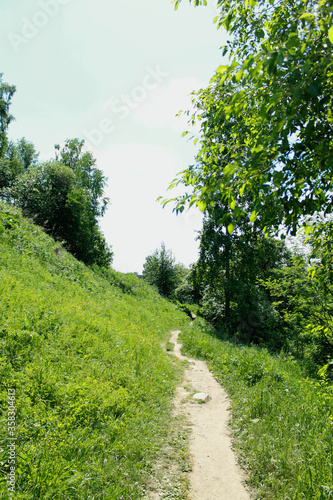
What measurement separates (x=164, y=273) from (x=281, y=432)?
32052mm

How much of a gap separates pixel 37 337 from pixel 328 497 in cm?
563

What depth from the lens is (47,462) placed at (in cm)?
351

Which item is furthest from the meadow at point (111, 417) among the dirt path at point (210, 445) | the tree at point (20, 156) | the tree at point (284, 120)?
the tree at point (20, 156)

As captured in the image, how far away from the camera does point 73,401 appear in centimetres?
492

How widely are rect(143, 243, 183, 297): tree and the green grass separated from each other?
28.1 metres

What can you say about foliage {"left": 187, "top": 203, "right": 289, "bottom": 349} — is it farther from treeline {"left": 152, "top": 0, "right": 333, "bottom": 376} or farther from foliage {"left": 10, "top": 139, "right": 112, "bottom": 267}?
foliage {"left": 10, "top": 139, "right": 112, "bottom": 267}

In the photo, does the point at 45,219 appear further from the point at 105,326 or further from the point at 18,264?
the point at 105,326

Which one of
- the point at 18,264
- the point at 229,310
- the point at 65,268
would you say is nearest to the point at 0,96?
the point at 65,268

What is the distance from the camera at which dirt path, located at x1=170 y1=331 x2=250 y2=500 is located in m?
4.05

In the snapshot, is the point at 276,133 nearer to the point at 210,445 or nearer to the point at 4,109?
the point at 210,445

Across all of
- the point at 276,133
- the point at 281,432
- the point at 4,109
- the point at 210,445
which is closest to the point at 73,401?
the point at 210,445

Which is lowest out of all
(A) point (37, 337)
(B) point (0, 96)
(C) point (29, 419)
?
(C) point (29, 419)

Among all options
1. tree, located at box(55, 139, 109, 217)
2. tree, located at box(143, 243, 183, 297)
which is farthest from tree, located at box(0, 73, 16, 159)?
tree, located at box(143, 243, 183, 297)

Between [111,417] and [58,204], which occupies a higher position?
[58,204]
